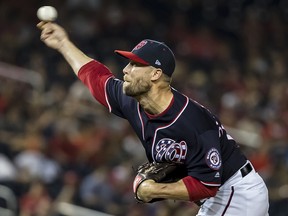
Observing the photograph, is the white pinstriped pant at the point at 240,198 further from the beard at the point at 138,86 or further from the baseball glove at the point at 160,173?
the beard at the point at 138,86

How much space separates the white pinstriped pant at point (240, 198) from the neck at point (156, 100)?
641mm

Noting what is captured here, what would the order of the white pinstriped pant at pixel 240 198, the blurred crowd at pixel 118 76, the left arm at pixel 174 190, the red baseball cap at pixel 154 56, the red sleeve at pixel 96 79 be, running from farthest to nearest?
1. the blurred crowd at pixel 118 76
2. the red sleeve at pixel 96 79
3. the white pinstriped pant at pixel 240 198
4. the red baseball cap at pixel 154 56
5. the left arm at pixel 174 190

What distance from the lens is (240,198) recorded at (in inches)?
201

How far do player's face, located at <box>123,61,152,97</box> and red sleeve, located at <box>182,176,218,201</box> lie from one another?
0.58 metres

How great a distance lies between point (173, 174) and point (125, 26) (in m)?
8.93

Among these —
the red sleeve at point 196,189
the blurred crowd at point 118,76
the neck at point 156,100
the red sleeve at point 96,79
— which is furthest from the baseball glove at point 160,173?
the blurred crowd at point 118,76

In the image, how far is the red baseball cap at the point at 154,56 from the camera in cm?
480

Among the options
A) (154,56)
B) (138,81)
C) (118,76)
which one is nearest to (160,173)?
(138,81)

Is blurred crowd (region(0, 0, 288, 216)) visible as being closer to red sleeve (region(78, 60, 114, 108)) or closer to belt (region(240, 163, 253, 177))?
belt (region(240, 163, 253, 177))

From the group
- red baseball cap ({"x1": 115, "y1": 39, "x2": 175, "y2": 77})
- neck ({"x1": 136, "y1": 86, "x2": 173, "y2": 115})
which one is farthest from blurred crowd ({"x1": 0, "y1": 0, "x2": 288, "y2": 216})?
red baseball cap ({"x1": 115, "y1": 39, "x2": 175, "y2": 77})

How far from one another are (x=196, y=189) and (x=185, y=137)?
31cm

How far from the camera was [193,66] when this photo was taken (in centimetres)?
1248

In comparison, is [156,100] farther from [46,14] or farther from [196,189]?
[46,14]

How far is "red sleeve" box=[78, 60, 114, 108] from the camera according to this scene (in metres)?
5.23
